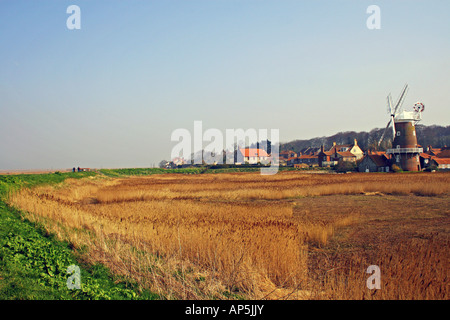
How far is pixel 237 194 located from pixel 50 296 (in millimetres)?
22291

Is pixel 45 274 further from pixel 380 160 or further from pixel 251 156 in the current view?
pixel 251 156

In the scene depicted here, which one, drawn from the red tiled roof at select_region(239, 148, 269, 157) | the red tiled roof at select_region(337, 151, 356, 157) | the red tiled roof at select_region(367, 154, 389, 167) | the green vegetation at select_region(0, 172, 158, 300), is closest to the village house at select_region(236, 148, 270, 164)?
the red tiled roof at select_region(239, 148, 269, 157)

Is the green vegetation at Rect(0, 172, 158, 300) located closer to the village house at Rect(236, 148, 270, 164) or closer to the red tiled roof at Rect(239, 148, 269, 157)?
the village house at Rect(236, 148, 270, 164)

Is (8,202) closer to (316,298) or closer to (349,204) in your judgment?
(316,298)

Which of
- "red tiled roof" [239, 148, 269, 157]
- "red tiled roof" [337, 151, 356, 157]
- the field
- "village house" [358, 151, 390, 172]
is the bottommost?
the field

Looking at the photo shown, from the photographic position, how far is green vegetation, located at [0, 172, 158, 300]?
20.0 ft

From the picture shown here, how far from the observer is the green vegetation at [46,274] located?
6.09 m

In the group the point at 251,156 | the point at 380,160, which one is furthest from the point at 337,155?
the point at 380,160

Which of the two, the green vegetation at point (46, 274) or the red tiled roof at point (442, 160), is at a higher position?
the red tiled roof at point (442, 160)

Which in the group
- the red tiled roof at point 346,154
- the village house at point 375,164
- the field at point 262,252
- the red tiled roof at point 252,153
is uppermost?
the red tiled roof at point 252,153

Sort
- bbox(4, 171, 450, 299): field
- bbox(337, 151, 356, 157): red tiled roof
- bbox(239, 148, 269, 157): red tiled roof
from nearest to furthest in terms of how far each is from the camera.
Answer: bbox(4, 171, 450, 299): field
bbox(337, 151, 356, 157): red tiled roof
bbox(239, 148, 269, 157): red tiled roof

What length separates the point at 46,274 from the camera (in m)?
6.96

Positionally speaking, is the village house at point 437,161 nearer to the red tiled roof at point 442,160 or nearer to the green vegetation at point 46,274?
the red tiled roof at point 442,160

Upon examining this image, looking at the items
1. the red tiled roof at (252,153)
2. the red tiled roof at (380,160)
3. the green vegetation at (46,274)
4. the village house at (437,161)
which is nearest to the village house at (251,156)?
the red tiled roof at (252,153)
